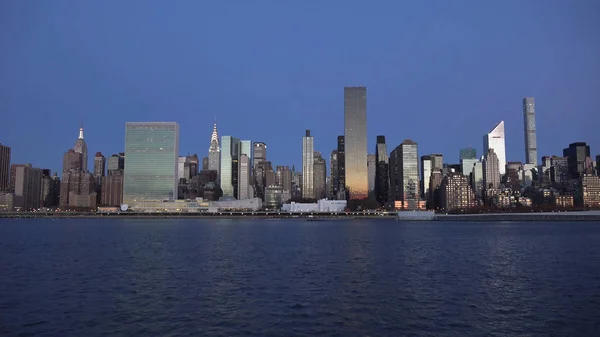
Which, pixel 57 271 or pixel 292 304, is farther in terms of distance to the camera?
pixel 57 271

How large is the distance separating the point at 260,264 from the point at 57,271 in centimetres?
2005

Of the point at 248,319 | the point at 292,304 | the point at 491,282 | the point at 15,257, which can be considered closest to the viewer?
the point at 248,319

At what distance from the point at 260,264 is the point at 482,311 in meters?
27.0

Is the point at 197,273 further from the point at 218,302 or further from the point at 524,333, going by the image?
the point at 524,333


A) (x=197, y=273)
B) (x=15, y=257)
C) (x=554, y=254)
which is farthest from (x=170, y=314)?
(x=554, y=254)

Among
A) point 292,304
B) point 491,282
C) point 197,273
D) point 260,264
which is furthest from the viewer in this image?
point 260,264

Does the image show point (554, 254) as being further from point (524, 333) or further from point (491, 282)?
point (524, 333)

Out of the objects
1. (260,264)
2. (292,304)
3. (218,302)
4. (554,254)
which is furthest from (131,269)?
(554,254)

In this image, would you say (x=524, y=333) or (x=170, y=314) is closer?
(x=524, y=333)

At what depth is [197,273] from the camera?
4278cm

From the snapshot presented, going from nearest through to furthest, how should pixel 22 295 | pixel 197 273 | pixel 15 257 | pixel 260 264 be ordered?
pixel 22 295, pixel 197 273, pixel 260 264, pixel 15 257

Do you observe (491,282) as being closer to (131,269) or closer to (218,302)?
(218,302)

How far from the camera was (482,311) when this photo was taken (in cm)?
2725

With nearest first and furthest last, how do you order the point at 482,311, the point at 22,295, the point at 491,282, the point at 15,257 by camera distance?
the point at 482,311 < the point at 22,295 < the point at 491,282 < the point at 15,257
